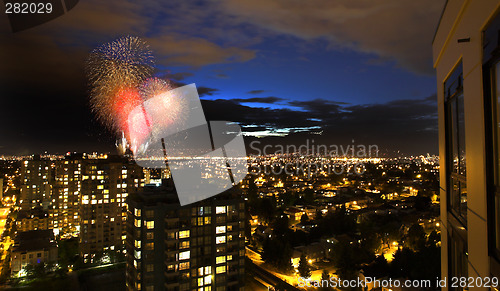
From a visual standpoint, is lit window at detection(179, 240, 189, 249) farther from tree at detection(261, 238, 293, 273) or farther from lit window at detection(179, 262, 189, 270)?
tree at detection(261, 238, 293, 273)

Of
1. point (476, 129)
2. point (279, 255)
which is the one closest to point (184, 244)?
point (279, 255)

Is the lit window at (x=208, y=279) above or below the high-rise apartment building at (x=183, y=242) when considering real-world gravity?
below

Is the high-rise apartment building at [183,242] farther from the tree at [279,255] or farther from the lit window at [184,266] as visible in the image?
the tree at [279,255]

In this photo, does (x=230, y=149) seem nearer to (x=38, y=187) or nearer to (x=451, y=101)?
(x=38, y=187)

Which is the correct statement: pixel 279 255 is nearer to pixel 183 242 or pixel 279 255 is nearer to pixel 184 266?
pixel 184 266

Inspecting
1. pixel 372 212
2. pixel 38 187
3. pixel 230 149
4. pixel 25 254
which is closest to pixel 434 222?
pixel 372 212

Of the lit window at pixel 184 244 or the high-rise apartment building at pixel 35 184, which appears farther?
the high-rise apartment building at pixel 35 184

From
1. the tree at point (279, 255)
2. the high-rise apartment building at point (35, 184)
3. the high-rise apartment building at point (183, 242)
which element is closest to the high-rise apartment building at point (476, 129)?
the high-rise apartment building at point (183, 242)
